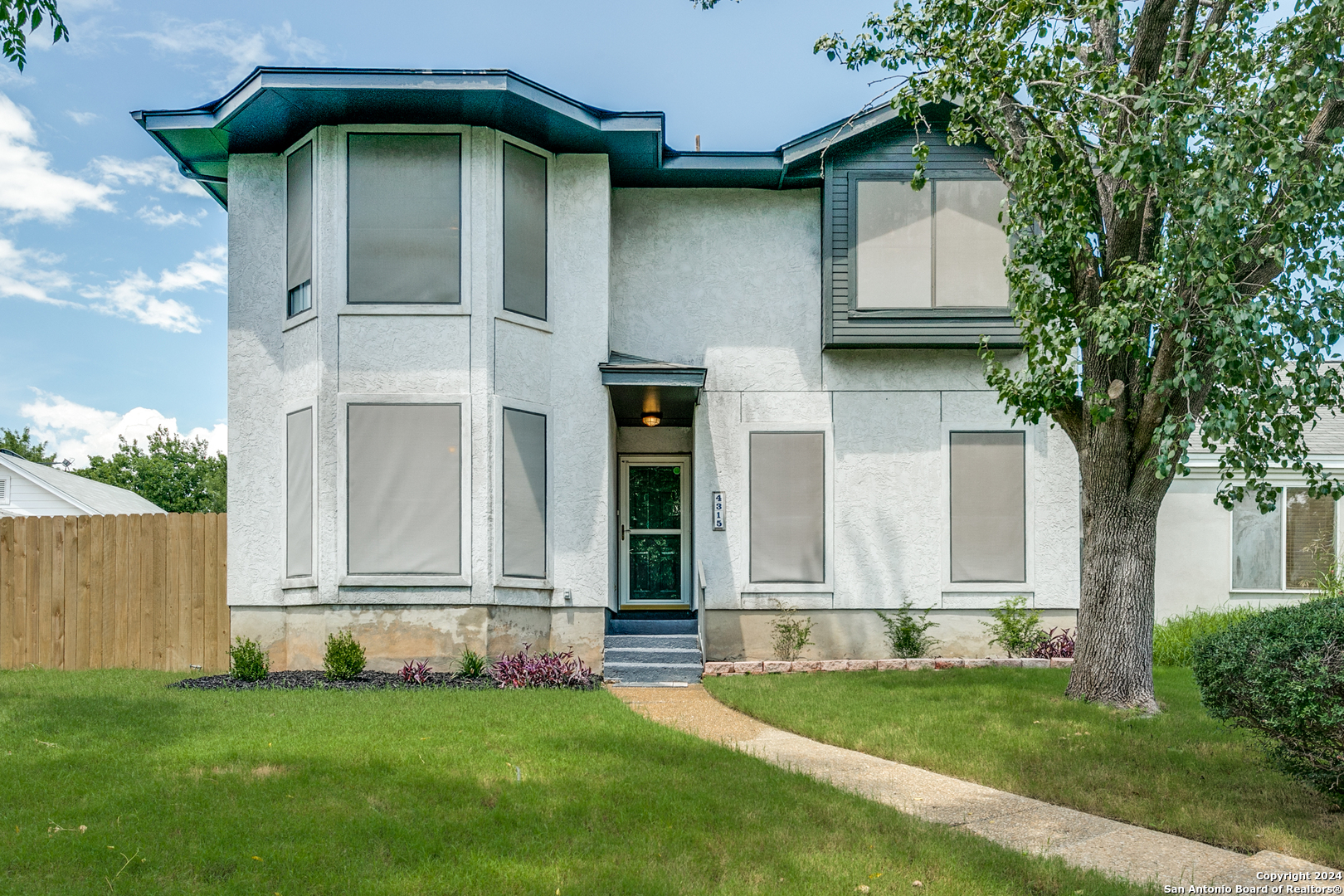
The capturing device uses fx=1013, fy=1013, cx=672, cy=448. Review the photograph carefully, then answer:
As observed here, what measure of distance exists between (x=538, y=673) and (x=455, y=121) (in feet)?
19.4

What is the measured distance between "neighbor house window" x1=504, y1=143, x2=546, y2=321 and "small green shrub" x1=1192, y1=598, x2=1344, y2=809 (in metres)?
7.79

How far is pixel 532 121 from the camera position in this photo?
11039 mm

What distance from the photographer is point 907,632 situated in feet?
40.4

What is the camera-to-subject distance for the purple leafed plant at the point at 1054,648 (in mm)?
12055

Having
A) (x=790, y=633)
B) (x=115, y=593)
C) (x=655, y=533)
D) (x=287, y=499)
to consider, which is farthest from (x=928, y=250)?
(x=115, y=593)

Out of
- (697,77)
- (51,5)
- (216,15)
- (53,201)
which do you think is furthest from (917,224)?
(53,201)

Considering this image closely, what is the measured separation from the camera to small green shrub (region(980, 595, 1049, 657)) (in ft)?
40.0

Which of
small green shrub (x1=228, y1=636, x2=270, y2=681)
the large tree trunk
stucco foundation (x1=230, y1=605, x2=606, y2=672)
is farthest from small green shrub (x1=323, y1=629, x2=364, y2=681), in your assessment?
the large tree trunk

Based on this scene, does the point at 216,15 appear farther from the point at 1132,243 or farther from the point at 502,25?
the point at 1132,243

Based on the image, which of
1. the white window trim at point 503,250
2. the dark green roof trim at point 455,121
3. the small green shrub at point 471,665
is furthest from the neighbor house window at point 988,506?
the small green shrub at point 471,665

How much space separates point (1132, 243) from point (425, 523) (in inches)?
285

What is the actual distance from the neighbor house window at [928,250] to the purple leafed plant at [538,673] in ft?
18.2

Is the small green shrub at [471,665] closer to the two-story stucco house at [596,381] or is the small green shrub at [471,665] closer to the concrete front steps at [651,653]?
the two-story stucco house at [596,381]

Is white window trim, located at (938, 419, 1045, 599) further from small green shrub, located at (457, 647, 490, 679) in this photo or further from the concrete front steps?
small green shrub, located at (457, 647, 490, 679)
